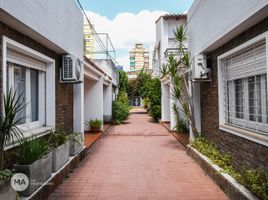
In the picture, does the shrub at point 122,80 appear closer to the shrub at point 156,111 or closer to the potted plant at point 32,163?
the shrub at point 156,111

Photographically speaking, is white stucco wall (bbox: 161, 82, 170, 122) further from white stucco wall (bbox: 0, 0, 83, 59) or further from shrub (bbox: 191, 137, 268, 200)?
white stucco wall (bbox: 0, 0, 83, 59)

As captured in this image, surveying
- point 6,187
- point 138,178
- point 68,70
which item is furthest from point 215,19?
point 6,187

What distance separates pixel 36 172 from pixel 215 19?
528 cm

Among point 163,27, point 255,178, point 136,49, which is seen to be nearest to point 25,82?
point 255,178

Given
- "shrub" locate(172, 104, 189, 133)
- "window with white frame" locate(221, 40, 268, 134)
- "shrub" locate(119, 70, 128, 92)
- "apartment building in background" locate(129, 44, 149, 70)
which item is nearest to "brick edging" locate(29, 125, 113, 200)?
"window with white frame" locate(221, 40, 268, 134)

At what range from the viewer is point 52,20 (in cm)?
622

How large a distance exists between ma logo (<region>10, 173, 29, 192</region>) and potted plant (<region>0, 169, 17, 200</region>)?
167 mm

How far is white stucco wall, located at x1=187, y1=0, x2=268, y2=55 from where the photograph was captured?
4.73 metres

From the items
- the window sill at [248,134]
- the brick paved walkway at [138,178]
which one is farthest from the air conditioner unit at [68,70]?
the window sill at [248,134]

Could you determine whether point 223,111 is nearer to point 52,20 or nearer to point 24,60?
point 52,20

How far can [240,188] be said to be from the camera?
452 centimetres

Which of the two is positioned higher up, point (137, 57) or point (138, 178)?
point (137, 57)

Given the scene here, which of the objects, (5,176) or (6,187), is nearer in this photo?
(6,187)

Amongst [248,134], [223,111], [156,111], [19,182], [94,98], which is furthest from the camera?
[156,111]
